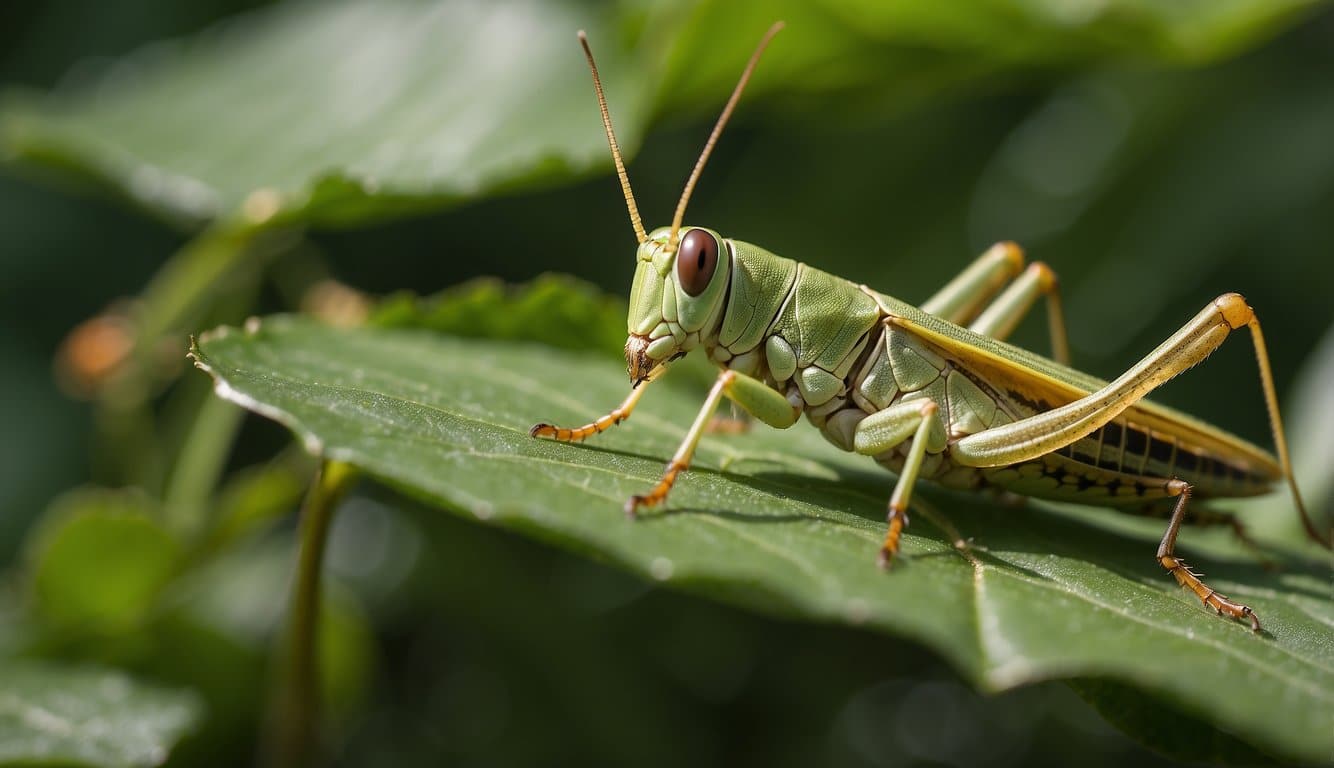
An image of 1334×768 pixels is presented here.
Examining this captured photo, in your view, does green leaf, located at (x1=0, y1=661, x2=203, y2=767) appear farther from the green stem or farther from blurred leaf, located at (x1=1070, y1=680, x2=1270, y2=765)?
blurred leaf, located at (x1=1070, y1=680, x2=1270, y2=765)

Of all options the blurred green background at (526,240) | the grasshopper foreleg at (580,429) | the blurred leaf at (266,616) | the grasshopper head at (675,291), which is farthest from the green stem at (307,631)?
the grasshopper head at (675,291)

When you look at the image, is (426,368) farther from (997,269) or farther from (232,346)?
(997,269)

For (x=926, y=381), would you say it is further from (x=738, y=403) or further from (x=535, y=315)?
(x=535, y=315)

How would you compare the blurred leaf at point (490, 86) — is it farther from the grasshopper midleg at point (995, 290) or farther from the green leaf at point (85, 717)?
the green leaf at point (85, 717)

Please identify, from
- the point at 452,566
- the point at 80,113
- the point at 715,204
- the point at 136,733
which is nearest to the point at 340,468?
the point at 136,733

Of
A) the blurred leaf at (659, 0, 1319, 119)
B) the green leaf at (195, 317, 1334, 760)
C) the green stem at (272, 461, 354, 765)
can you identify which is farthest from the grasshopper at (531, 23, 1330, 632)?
the green stem at (272, 461, 354, 765)

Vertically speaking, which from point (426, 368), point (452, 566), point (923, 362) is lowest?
point (452, 566)

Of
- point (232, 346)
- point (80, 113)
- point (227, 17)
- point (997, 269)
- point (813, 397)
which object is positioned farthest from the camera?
point (227, 17)
